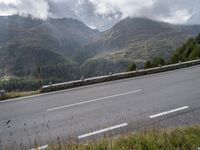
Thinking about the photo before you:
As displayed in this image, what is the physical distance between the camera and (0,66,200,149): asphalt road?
6195 mm

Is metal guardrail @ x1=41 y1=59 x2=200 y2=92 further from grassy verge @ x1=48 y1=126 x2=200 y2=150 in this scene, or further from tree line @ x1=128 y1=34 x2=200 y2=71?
tree line @ x1=128 y1=34 x2=200 y2=71

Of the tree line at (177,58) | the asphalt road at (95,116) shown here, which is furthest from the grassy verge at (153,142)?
the tree line at (177,58)

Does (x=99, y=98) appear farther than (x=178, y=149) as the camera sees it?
Yes

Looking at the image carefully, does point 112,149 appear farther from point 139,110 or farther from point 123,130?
point 139,110

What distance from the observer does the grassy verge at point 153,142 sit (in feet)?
13.7

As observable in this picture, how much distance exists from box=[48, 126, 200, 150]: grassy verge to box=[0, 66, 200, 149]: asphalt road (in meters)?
1.08

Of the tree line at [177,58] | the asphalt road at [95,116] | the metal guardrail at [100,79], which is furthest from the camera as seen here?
the tree line at [177,58]

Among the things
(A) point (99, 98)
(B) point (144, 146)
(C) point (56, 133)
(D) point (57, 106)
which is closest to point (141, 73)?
(A) point (99, 98)

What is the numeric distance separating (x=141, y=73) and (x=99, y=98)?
356 inches

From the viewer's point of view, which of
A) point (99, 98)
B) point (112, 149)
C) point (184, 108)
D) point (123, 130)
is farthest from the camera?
point (99, 98)

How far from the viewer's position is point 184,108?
302 inches

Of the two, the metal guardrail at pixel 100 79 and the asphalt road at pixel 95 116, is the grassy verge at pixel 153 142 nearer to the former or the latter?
the asphalt road at pixel 95 116

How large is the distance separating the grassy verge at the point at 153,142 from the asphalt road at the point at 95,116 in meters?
1.08

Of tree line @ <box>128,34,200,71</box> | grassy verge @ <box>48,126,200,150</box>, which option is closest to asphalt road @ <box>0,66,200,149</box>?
grassy verge @ <box>48,126,200,150</box>
